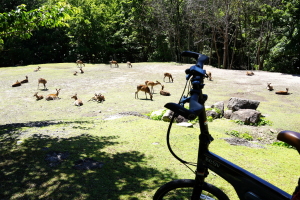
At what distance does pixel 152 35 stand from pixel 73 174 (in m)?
43.9

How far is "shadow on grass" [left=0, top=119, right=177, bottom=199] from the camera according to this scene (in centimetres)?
447

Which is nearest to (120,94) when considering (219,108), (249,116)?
(219,108)

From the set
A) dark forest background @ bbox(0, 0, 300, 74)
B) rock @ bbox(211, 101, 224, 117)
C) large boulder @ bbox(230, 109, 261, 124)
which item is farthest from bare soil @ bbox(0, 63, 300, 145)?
dark forest background @ bbox(0, 0, 300, 74)

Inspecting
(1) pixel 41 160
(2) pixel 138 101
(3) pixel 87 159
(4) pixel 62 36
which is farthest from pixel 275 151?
(4) pixel 62 36

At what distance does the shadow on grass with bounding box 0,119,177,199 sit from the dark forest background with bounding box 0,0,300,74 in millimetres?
29802

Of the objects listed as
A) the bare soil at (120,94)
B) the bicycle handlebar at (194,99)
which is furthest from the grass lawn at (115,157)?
the bicycle handlebar at (194,99)

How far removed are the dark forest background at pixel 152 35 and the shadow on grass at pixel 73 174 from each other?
2980 cm

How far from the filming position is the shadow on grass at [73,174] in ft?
14.7

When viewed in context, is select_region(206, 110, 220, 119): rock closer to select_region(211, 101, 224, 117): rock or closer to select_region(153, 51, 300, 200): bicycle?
select_region(211, 101, 224, 117): rock

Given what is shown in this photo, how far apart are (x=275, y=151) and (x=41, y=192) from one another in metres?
6.49

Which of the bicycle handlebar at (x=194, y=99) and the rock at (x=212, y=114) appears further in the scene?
the rock at (x=212, y=114)

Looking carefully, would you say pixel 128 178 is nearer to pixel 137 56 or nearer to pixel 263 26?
pixel 263 26

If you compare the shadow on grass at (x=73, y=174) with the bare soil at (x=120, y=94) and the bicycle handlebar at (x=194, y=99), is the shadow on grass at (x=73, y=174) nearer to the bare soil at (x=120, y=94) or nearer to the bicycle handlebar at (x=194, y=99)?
the bicycle handlebar at (x=194, y=99)

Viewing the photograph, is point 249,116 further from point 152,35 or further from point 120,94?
point 152,35
